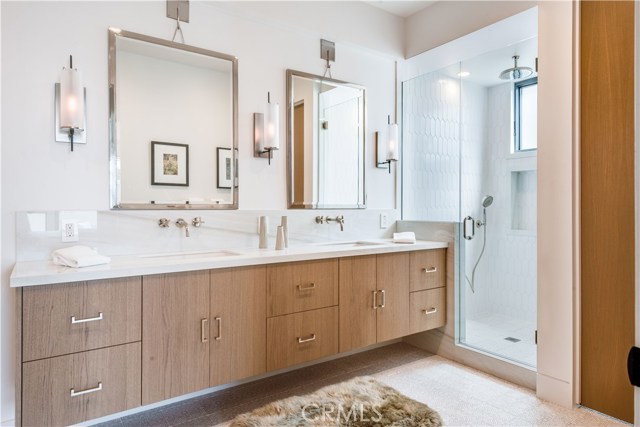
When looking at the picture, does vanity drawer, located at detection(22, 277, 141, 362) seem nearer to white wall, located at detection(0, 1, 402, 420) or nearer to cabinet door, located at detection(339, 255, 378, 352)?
white wall, located at detection(0, 1, 402, 420)

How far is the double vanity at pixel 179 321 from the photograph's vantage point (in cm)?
152

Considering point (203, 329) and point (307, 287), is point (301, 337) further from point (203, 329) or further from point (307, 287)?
point (203, 329)

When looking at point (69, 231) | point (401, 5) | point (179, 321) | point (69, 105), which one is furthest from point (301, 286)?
point (401, 5)

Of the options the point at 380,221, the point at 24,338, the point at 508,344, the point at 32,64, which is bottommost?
the point at 508,344

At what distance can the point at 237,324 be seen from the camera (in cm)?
195

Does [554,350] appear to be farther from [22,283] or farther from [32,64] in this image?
[32,64]

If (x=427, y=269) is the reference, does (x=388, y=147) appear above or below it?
above

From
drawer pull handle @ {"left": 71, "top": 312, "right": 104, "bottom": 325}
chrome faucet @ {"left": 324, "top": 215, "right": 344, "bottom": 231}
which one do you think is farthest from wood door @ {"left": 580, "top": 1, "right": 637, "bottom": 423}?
drawer pull handle @ {"left": 71, "top": 312, "right": 104, "bottom": 325}

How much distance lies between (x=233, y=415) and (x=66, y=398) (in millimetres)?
829

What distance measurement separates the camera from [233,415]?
207 centimetres

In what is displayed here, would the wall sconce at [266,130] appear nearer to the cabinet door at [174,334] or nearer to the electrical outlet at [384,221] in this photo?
the cabinet door at [174,334]

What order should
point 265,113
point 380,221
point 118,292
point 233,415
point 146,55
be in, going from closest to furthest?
point 118,292 → point 233,415 → point 146,55 → point 265,113 → point 380,221

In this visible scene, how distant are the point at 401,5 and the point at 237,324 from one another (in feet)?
8.90

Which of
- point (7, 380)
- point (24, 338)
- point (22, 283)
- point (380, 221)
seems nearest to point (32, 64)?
point (22, 283)
